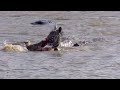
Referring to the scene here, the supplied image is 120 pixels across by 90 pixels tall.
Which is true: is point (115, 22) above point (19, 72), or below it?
above

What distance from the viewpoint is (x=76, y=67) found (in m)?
8.41

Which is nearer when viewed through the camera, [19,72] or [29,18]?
[19,72]

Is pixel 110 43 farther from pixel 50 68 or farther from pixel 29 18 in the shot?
pixel 29 18

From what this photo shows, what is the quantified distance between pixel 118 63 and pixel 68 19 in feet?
34.8

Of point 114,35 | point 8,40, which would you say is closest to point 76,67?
point 8,40

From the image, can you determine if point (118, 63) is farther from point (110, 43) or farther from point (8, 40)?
point (8, 40)

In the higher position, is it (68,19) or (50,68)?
(68,19)

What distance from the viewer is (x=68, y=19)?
19297 millimetres

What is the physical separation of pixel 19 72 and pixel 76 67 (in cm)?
137

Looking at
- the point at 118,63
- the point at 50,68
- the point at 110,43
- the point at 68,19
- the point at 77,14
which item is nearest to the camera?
the point at 50,68

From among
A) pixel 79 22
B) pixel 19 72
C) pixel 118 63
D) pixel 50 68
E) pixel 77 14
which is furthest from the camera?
pixel 77 14
